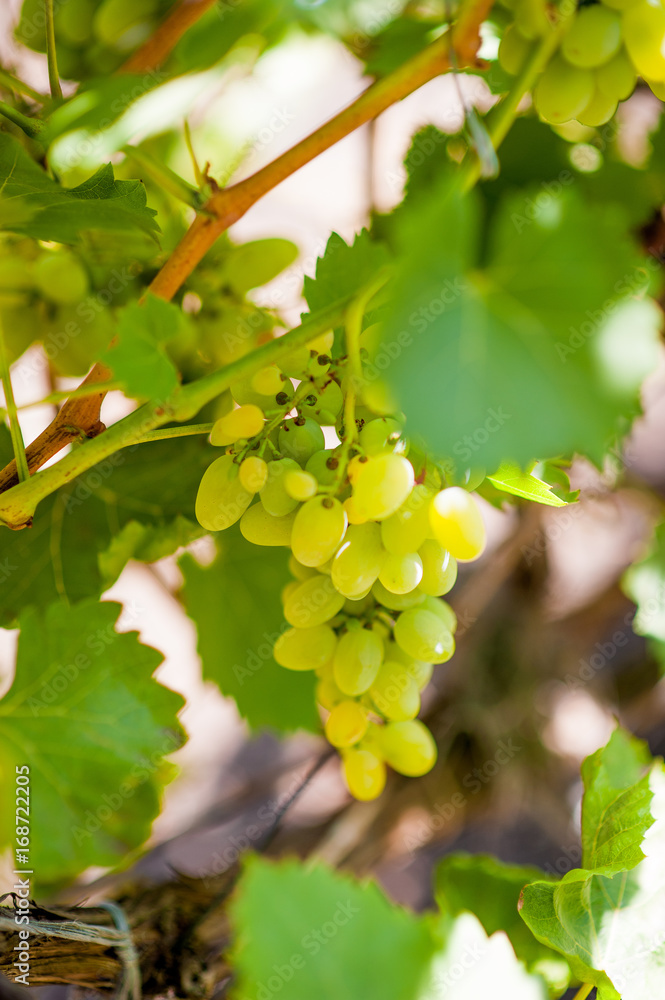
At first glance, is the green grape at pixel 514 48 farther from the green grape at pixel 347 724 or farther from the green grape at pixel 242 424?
the green grape at pixel 347 724

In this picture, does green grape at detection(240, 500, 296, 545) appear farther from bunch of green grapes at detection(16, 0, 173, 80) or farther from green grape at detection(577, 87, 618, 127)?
bunch of green grapes at detection(16, 0, 173, 80)

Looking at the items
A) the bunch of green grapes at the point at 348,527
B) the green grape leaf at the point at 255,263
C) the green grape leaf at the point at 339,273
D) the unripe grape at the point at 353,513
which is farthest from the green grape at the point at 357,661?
the green grape leaf at the point at 255,263

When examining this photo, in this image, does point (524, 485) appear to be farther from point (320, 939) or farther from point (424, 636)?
point (320, 939)

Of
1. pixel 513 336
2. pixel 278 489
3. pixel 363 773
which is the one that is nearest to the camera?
pixel 513 336

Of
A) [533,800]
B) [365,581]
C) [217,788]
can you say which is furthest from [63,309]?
[533,800]

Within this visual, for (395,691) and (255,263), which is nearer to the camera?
(395,691)

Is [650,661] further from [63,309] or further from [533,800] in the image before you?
[63,309]

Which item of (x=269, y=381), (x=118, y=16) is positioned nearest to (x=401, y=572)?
(x=269, y=381)
